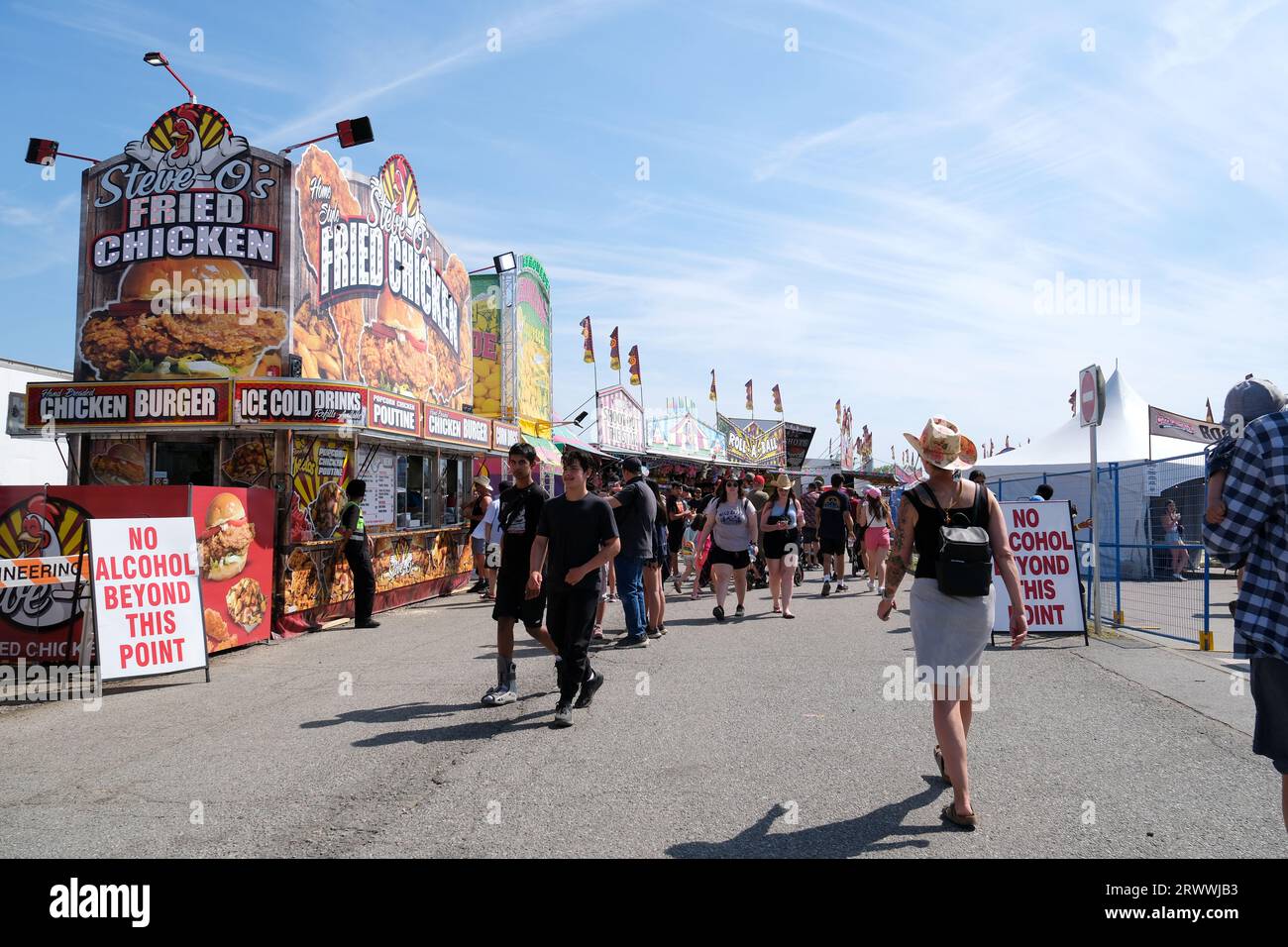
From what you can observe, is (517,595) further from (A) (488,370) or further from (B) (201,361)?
(A) (488,370)

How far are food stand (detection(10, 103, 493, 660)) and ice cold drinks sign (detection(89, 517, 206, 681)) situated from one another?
1.11 metres

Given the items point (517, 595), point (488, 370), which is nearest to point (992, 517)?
point (517, 595)

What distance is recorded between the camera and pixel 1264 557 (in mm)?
3246

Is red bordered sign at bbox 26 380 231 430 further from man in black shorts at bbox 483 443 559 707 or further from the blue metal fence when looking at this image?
the blue metal fence

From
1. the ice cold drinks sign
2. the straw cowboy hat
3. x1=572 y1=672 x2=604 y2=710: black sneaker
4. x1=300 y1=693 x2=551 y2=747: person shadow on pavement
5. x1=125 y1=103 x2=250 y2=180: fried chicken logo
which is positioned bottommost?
x1=300 y1=693 x2=551 y2=747: person shadow on pavement

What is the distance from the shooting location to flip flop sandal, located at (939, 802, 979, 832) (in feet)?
13.4

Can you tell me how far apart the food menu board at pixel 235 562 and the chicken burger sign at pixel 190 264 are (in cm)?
245

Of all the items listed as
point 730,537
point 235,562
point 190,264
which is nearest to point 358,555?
point 235,562

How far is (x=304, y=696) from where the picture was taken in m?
7.48

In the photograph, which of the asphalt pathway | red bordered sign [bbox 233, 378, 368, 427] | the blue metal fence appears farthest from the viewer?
red bordered sign [bbox 233, 378, 368, 427]

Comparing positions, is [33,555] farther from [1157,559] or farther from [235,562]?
[1157,559]

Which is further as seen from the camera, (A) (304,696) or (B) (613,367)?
(B) (613,367)

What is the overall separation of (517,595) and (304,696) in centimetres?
220

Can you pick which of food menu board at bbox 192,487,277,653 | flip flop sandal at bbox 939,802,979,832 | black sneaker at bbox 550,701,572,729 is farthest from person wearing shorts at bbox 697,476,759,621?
flip flop sandal at bbox 939,802,979,832
